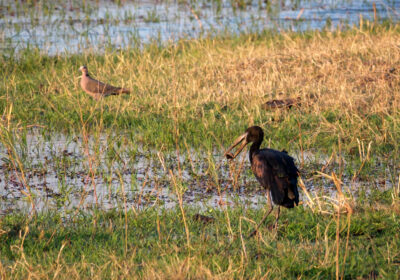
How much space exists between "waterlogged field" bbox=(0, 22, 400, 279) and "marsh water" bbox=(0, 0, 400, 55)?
183 centimetres

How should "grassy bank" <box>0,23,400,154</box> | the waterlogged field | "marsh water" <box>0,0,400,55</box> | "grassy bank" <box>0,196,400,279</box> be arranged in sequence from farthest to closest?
1. "marsh water" <box>0,0,400,55</box>
2. "grassy bank" <box>0,23,400,154</box>
3. the waterlogged field
4. "grassy bank" <box>0,196,400,279</box>

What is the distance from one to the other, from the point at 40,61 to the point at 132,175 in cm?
615

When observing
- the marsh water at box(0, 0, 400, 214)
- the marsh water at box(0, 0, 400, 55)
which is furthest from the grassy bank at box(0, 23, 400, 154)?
the marsh water at box(0, 0, 400, 55)

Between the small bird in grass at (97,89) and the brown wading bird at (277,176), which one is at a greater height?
the brown wading bird at (277,176)

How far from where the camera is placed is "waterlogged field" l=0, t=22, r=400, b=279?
4656 mm

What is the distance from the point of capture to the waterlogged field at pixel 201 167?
466 centimetres

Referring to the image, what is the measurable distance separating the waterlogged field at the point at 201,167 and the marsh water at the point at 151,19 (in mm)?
1826

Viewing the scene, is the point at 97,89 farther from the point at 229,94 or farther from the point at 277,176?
the point at 277,176

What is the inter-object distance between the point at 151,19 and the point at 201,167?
11.0m

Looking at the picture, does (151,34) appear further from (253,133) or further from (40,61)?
(253,133)

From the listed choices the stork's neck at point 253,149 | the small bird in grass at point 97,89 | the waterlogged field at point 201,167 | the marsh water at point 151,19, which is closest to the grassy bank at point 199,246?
the waterlogged field at point 201,167

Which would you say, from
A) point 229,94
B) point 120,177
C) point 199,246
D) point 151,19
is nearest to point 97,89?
point 229,94

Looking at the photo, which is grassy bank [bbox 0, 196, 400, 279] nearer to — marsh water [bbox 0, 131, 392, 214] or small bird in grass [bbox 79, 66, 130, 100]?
marsh water [bbox 0, 131, 392, 214]

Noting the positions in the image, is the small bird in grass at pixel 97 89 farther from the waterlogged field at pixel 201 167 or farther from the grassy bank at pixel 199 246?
the grassy bank at pixel 199 246
